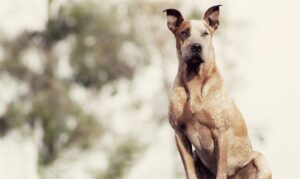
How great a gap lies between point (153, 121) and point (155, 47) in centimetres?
189

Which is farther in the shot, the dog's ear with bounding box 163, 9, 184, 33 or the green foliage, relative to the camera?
the green foliage

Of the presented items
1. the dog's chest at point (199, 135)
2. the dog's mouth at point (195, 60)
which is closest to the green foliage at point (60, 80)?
the dog's chest at point (199, 135)

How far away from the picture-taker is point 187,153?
7074 mm

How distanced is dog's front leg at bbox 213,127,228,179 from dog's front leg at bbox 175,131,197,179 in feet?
0.75

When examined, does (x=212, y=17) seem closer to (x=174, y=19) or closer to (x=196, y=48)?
(x=174, y=19)

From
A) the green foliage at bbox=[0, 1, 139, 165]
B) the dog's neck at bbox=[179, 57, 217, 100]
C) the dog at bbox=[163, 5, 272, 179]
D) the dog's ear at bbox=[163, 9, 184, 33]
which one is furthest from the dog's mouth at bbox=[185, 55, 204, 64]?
A: the green foliage at bbox=[0, 1, 139, 165]

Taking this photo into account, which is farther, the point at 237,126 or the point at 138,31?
the point at 138,31

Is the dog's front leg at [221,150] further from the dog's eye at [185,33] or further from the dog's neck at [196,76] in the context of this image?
the dog's eye at [185,33]

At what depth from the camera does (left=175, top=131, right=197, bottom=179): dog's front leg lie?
276 inches

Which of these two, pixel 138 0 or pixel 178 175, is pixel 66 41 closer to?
pixel 138 0

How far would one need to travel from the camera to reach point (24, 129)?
23422 millimetres

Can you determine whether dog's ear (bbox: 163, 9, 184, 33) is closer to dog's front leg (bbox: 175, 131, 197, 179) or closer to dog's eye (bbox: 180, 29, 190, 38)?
dog's eye (bbox: 180, 29, 190, 38)

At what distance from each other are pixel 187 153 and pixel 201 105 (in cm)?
45

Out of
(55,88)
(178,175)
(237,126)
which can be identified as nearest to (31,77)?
(55,88)
